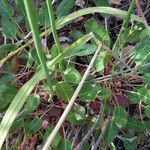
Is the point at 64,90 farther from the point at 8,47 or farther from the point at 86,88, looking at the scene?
the point at 8,47

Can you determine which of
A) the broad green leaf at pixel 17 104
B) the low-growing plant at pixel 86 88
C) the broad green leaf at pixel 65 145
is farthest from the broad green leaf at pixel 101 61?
the broad green leaf at pixel 65 145

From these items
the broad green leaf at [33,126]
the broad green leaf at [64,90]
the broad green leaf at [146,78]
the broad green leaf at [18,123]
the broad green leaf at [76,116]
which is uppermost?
the broad green leaf at [64,90]

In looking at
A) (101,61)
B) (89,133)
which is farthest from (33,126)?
(101,61)

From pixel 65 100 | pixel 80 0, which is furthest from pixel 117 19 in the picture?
pixel 65 100

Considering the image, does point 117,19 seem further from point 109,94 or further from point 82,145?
point 82,145

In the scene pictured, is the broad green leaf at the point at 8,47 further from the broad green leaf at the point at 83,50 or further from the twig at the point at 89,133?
the twig at the point at 89,133

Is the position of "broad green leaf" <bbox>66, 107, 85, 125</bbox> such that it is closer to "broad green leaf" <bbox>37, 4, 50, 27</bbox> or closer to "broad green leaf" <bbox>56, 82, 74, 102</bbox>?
"broad green leaf" <bbox>56, 82, 74, 102</bbox>

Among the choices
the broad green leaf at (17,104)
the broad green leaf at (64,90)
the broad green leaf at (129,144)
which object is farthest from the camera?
the broad green leaf at (129,144)
